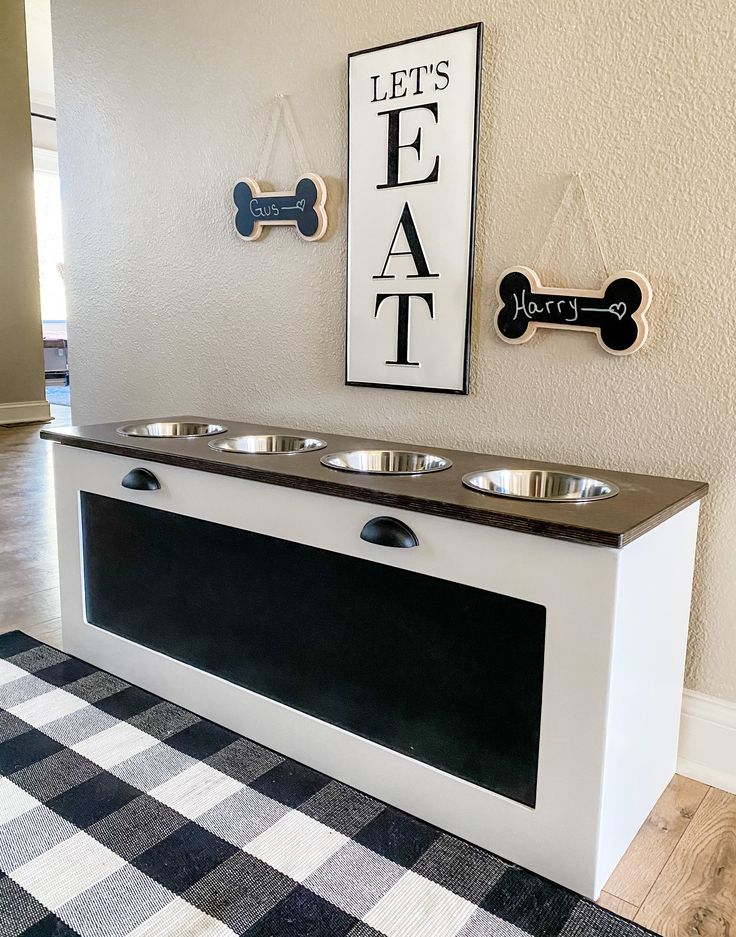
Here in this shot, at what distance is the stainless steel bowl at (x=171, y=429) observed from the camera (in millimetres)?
2312

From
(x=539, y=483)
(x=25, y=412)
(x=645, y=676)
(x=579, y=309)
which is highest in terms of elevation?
(x=579, y=309)

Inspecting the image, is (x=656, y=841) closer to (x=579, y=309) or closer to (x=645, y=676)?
(x=645, y=676)

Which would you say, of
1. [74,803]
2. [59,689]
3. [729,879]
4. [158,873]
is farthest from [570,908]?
[59,689]

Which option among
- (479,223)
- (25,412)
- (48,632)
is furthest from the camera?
(25,412)

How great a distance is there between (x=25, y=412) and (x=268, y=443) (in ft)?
16.5

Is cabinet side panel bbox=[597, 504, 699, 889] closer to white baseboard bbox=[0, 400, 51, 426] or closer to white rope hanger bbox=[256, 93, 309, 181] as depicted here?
white rope hanger bbox=[256, 93, 309, 181]

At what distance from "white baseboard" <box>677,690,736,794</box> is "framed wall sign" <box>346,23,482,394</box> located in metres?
0.94

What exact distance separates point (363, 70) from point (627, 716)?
172 centimetres

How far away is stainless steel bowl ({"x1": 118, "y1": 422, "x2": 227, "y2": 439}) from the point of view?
2.31 m

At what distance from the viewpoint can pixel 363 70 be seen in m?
2.10

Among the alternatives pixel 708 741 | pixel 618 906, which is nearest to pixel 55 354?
pixel 708 741

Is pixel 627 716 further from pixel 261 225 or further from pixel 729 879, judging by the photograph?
pixel 261 225

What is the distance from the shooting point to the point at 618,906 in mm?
1352

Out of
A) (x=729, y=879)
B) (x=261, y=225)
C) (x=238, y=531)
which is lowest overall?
(x=729, y=879)
